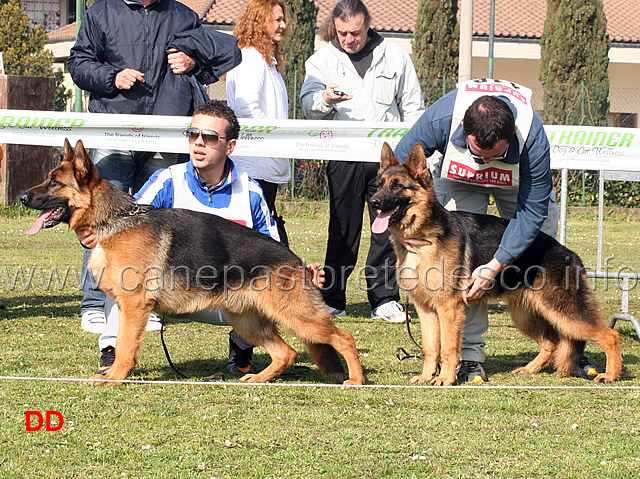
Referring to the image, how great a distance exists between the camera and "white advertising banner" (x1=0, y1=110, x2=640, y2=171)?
25.2ft

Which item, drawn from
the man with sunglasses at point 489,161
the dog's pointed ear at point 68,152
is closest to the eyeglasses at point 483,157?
the man with sunglasses at point 489,161

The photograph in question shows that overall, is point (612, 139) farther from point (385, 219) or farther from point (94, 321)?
point (94, 321)

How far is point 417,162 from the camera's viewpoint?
5105mm

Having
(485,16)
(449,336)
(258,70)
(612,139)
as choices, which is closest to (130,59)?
(258,70)

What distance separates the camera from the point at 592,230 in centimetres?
1540

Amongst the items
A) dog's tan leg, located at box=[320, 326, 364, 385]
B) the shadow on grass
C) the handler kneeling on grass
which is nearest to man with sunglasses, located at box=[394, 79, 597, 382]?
dog's tan leg, located at box=[320, 326, 364, 385]

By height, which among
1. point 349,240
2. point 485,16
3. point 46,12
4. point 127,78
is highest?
point 46,12

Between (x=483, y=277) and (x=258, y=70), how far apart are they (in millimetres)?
2976

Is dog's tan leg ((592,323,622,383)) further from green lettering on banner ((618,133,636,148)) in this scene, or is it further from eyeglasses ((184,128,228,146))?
green lettering on banner ((618,133,636,148))

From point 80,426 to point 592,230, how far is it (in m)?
13.1

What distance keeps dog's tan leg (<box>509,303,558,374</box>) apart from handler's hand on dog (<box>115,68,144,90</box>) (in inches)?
131

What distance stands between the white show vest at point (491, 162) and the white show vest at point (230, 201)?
133 centimetres

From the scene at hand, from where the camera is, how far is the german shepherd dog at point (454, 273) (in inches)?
202

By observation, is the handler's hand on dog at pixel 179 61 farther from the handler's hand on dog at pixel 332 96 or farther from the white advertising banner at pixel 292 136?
the handler's hand on dog at pixel 332 96
